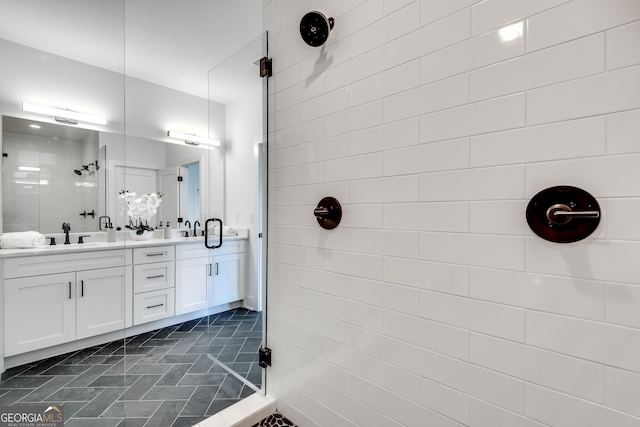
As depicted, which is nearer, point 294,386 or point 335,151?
point 335,151

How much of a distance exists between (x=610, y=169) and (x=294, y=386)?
62.6 inches

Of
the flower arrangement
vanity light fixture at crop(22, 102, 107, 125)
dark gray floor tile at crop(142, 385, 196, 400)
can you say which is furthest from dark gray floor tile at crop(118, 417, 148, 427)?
vanity light fixture at crop(22, 102, 107, 125)

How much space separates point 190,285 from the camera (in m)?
3.04

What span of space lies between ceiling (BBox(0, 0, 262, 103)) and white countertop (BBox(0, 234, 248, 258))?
5.06 ft

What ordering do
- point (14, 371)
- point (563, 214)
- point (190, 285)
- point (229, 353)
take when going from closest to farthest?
point (563, 214), point (14, 371), point (229, 353), point (190, 285)

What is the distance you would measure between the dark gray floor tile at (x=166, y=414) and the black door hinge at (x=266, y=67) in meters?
2.11

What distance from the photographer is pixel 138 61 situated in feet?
9.11

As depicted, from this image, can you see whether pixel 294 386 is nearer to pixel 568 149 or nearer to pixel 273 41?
pixel 568 149

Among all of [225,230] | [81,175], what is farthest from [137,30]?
[225,230]

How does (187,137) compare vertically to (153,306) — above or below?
above

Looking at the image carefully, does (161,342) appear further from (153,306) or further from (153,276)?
(153,276)

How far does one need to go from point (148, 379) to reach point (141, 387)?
0.32ft

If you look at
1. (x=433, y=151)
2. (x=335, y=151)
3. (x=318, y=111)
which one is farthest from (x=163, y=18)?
(x=433, y=151)

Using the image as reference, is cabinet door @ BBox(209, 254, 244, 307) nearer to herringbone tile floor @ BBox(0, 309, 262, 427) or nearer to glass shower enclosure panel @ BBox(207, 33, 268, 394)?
glass shower enclosure panel @ BBox(207, 33, 268, 394)
